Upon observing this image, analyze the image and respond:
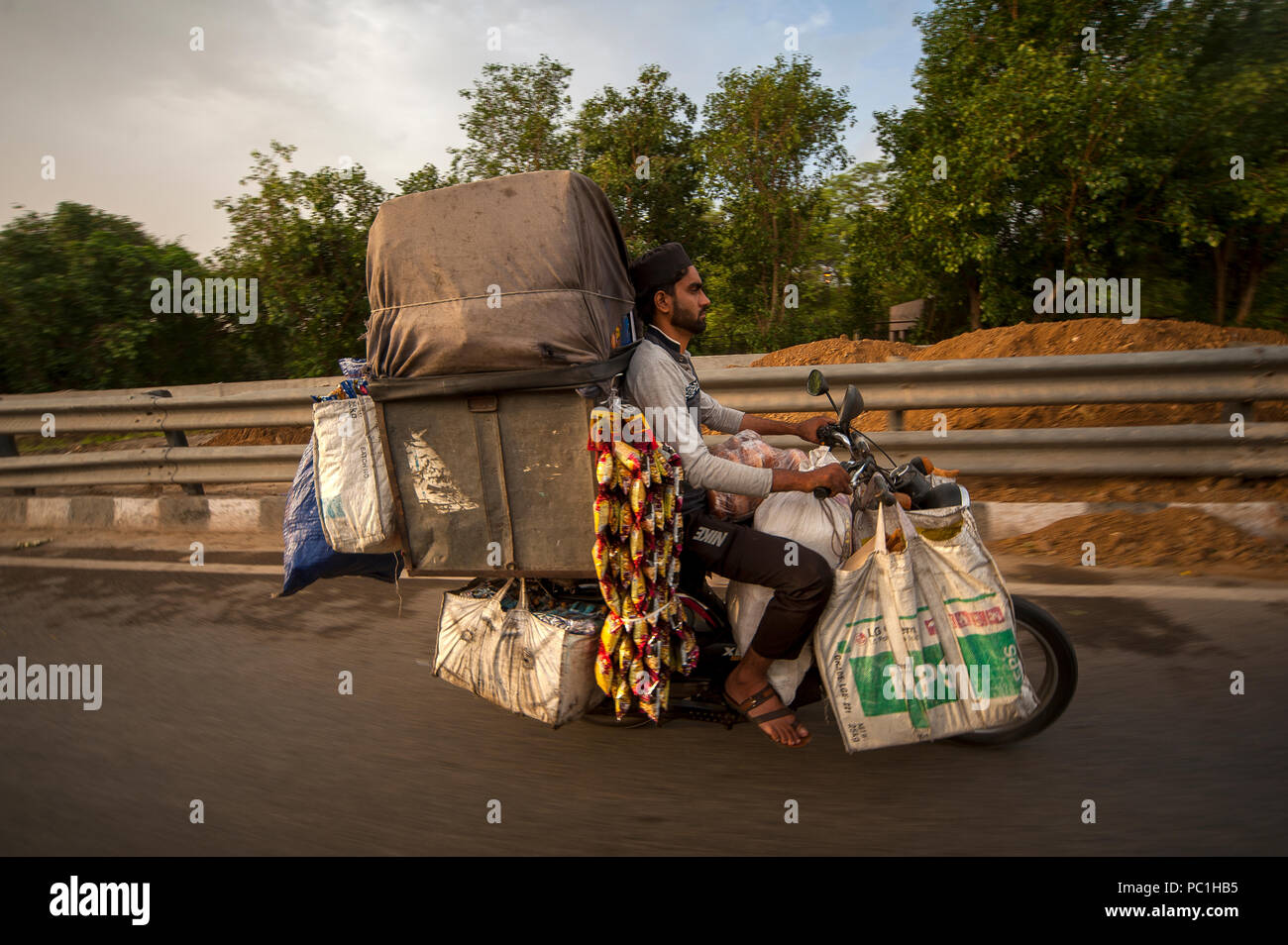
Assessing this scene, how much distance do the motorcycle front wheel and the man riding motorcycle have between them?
26.6 inches

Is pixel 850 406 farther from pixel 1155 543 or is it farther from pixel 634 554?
pixel 1155 543

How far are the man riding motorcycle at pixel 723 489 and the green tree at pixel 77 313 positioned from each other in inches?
345

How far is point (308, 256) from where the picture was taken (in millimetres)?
9609

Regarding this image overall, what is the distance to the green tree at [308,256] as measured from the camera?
958cm

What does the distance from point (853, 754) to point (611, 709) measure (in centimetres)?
87

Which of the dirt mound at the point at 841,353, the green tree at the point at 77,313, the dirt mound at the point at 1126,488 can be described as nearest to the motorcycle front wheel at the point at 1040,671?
the dirt mound at the point at 1126,488

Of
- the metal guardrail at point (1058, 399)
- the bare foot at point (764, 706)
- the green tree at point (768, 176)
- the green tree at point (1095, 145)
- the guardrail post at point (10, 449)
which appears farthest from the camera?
the green tree at point (768, 176)

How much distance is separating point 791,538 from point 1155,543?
2.89 metres

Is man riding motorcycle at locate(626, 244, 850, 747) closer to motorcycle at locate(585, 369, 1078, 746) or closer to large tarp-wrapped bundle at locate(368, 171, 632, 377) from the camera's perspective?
motorcycle at locate(585, 369, 1078, 746)

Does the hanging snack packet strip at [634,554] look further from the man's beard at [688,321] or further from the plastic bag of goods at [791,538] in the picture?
the man's beard at [688,321]

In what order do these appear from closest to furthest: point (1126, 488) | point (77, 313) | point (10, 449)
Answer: point (1126, 488) < point (10, 449) < point (77, 313)

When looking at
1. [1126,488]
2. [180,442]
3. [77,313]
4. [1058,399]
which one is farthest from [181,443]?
[1126,488]

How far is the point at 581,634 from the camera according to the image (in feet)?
9.52
